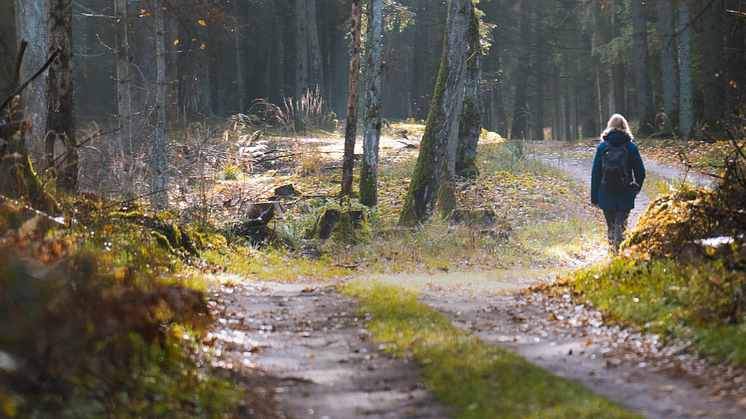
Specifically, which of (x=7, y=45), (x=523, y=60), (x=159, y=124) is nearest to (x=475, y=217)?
(x=159, y=124)

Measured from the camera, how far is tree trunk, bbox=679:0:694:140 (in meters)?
23.0

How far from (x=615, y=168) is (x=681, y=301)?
4366 millimetres

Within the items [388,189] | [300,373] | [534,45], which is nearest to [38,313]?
[300,373]

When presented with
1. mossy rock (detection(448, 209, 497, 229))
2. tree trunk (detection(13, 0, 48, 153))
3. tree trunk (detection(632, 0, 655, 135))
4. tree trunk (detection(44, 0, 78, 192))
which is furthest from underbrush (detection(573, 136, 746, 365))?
tree trunk (detection(632, 0, 655, 135))

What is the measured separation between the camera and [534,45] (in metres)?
42.8

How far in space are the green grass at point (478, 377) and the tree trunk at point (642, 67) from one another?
25.6 m

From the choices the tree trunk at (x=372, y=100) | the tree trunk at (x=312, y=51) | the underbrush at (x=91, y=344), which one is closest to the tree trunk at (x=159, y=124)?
the tree trunk at (x=372, y=100)

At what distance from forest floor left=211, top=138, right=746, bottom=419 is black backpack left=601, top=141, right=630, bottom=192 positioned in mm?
2625

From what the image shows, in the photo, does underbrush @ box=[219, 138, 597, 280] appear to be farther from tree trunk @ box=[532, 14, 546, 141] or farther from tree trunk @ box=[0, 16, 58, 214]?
tree trunk @ box=[532, 14, 546, 141]

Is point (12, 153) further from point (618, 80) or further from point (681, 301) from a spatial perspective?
point (618, 80)

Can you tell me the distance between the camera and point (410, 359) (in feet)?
16.2

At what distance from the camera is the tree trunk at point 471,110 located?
18828 millimetres

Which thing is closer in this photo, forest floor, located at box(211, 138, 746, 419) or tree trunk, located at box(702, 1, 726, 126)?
forest floor, located at box(211, 138, 746, 419)

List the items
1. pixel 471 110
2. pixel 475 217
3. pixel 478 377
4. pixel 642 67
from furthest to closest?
pixel 642 67, pixel 471 110, pixel 475 217, pixel 478 377
